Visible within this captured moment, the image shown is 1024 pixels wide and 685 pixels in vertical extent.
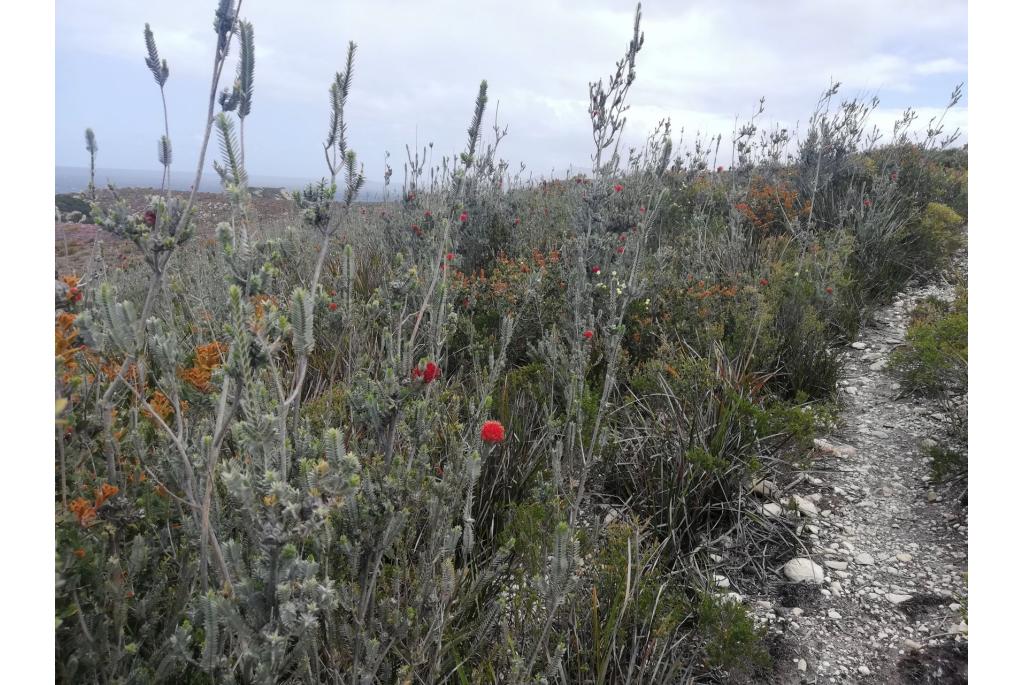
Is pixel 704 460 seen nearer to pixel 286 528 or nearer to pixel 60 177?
pixel 286 528

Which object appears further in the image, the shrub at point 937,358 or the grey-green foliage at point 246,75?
the shrub at point 937,358

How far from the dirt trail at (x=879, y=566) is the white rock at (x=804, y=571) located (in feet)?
0.09

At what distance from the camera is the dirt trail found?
1946 mm

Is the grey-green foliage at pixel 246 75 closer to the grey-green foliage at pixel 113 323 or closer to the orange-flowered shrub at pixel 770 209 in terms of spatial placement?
the grey-green foliage at pixel 113 323

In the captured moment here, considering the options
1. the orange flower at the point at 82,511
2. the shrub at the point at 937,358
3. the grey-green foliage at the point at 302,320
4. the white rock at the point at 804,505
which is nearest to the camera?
the grey-green foliage at the point at 302,320

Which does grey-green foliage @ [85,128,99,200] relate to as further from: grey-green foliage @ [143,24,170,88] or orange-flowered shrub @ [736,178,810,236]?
orange-flowered shrub @ [736,178,810,236]

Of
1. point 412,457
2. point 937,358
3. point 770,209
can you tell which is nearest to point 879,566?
point 937,358

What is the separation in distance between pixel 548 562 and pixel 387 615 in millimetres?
366

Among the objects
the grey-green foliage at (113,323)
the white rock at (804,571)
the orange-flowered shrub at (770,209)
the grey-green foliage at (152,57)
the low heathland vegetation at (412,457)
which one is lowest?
the white rock at (804,571)

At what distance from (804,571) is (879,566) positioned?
32 cm

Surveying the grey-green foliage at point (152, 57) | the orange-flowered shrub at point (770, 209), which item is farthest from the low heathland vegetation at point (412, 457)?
the orange-flowered shrub at point (770, 209)

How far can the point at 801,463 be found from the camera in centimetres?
276

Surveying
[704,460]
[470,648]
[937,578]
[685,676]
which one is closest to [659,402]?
[704,460]

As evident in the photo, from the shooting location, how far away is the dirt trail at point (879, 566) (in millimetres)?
1946
